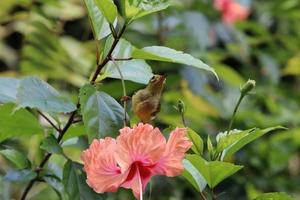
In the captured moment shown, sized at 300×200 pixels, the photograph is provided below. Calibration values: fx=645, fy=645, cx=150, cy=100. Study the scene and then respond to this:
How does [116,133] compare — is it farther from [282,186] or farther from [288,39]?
[288,39]

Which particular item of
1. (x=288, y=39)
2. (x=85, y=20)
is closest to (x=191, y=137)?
(x=288, y=39)

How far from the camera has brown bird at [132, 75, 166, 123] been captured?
2.15ft

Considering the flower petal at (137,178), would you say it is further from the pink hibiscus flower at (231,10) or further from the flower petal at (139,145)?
the pink hibiscus flower at (231,10)

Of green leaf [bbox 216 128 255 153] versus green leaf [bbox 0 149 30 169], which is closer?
green leaf [bbox 216 128 255 153]

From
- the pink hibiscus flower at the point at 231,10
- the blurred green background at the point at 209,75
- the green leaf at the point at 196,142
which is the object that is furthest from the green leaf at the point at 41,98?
the pink hibiscus flower at the point at 231,10

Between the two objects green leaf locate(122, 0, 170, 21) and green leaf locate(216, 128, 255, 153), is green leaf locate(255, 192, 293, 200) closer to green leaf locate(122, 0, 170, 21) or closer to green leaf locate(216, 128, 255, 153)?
green leaf locate(216, 128, 255, 153)

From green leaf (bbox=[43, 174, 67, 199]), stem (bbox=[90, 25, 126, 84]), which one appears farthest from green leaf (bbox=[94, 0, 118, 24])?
green leaf (bbox=[43, 174, 67, 199])

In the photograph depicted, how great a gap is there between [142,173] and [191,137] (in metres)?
0.08

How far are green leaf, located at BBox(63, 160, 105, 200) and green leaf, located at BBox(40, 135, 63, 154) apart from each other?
0.08ft

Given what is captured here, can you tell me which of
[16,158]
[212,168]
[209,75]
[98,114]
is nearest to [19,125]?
[16,158]

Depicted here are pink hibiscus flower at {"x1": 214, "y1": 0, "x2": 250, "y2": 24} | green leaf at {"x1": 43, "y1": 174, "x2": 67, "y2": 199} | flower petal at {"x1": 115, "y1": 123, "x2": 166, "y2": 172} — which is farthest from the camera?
pink hibiscus flower at {"x1": 214, "y1": 0, "x2": 250, "y2": 24}

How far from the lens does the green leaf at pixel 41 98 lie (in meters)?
0.68

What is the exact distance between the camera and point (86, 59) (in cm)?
205

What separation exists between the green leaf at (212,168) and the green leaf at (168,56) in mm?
92
